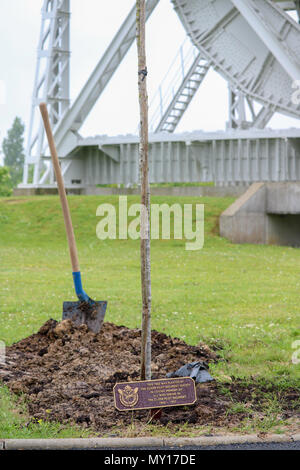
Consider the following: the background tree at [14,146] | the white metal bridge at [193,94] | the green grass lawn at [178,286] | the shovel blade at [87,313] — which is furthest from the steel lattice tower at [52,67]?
the background tree at [14,146]

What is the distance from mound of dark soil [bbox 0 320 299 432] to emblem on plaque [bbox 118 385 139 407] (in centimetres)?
18

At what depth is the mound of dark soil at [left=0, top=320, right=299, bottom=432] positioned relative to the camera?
5.58m

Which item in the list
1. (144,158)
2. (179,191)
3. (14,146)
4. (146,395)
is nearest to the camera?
(146,395)

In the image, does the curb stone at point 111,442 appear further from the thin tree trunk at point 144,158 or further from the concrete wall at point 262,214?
the concrete wall at point 262,214

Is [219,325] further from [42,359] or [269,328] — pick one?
[42,359]

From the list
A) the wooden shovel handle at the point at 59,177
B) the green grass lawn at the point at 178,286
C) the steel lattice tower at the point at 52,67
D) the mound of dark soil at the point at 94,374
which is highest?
the steel lattice tower at the point at 52,67

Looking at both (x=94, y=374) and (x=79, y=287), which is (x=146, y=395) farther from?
(x=79, y=287)

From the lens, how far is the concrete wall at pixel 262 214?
2275 centimetres

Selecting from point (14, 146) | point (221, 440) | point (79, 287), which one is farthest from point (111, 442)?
point (14, 146)

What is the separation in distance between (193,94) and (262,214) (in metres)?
17.7

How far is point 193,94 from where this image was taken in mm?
40062

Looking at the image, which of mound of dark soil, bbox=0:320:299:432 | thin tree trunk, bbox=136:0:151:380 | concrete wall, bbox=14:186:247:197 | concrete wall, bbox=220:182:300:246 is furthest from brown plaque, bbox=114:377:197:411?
concrete wall, bbox=14:186:247:197

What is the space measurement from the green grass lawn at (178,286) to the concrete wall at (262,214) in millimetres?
724

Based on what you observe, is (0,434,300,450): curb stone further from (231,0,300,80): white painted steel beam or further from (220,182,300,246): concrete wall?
(231,0,300,80): white painted steel beam
